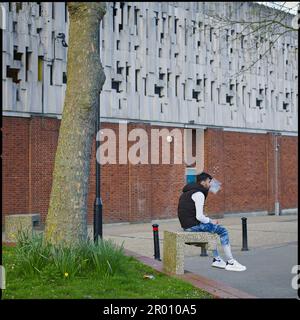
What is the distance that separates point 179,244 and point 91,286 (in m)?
2.12

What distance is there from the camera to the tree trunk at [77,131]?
929 centimetres

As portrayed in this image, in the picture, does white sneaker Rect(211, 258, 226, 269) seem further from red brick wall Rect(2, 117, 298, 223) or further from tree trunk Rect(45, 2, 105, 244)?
red brick wall Rect(2, 117, 298, 223)

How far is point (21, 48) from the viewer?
71.2 ft

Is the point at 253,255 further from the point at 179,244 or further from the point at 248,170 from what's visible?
the point at 248,170

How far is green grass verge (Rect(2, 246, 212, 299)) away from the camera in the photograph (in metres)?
7.62

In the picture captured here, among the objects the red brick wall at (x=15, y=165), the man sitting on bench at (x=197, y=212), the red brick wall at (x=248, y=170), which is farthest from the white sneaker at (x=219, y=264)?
the red brick wall at (x=248, y=170)

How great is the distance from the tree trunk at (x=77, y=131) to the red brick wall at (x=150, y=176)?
490 inches

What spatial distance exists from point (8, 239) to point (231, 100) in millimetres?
17942

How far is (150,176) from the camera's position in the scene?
25734 millimetres

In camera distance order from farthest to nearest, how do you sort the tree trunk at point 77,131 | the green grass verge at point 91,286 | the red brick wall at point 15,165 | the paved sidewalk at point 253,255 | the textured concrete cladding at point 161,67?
the textured concrete cladding at point 161,67 → the red brick wall at point 15,165 → the paved sidewalk at point 253,255 → the tree trunk at point 77,131 → the green grass verge at point 91,286

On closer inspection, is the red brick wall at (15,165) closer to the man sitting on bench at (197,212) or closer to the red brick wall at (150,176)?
the red brick wall at (150,176)

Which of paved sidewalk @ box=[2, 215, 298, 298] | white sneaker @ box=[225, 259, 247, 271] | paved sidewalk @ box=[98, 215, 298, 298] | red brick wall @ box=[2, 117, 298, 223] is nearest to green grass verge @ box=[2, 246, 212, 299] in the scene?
paved sidewalk @ box=[2, 215, 298, 298]

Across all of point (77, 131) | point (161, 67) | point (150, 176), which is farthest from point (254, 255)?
point (161, 67)
